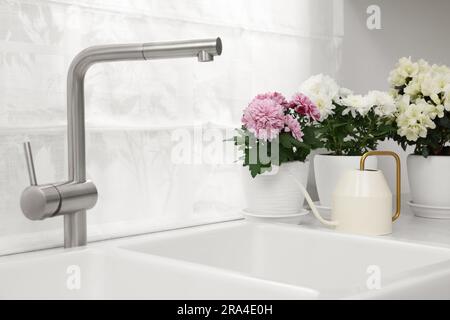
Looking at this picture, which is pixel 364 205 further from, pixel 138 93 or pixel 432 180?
pixel 138 93

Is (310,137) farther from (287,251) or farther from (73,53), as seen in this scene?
(73,53)

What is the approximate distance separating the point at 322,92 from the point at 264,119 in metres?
0.24

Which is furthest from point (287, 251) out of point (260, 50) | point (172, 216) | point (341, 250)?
point (260, 50)

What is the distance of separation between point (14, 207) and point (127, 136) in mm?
287

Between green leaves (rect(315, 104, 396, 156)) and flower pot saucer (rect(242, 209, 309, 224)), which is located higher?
green leaves (rect(315, 104, 396, 156))

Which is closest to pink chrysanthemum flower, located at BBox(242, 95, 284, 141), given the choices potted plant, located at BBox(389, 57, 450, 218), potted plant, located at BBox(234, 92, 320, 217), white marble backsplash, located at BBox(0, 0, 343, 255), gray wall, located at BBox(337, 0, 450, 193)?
potted plant, located at BBox(234, 92, 320, 217)

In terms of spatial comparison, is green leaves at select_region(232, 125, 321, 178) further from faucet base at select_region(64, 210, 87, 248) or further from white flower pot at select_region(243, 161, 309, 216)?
faucet base at select_region(64, 210, 87, 248)

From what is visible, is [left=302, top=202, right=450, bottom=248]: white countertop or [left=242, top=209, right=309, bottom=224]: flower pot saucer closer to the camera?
[left=302, top=202, right=450, bottom=248]: white countertop

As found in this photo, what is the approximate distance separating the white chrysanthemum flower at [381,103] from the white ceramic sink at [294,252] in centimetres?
39

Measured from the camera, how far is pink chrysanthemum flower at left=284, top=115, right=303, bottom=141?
1.52 m

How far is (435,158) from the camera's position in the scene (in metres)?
1.70

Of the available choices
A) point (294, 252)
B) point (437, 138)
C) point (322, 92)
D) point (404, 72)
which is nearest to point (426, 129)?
point (437, 138)

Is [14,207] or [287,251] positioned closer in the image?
[14,207]

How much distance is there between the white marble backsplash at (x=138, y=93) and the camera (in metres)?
1.21
